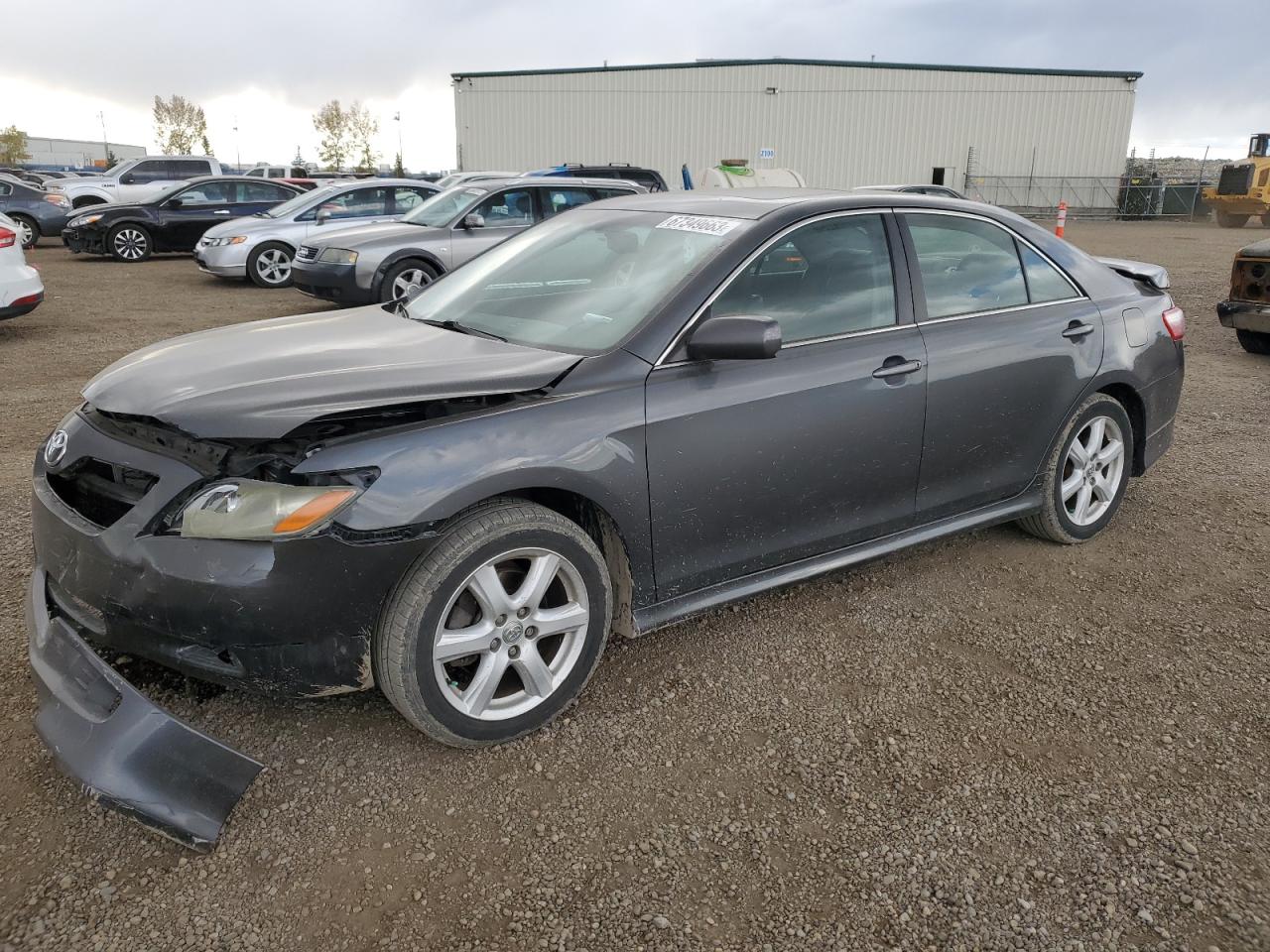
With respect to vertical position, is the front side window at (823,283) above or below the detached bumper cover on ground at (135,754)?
above

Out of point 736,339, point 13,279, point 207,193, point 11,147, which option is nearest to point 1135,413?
point 736,339

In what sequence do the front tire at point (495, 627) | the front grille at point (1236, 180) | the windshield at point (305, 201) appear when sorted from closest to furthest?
1. the front tire at point (495, 627)
2. the windshield at point (305, 201)
3. the front grille at point (1236, 180)

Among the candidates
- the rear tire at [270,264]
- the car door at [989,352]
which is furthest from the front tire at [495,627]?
the rear tire at [270,264]

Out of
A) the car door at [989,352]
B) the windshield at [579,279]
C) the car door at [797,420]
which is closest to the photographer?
the car door at [797,420]

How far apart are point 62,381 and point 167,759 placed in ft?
20.3

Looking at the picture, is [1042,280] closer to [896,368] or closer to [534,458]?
[896,368]

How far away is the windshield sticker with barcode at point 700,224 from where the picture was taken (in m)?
3.37

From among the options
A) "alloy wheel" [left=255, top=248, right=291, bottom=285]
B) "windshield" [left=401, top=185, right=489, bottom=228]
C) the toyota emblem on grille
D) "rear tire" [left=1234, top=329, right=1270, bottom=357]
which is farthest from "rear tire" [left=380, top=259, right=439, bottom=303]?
"rear tire" [left=1234, top=329, right=1270, bottom=357]

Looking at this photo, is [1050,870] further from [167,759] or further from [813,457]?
[167,759]

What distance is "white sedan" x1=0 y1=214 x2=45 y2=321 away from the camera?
8.32 metres

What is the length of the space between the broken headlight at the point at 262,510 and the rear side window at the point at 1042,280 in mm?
3046

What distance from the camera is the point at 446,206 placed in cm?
1132

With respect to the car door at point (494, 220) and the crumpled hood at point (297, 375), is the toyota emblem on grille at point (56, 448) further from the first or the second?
the car door at point (494, 220)

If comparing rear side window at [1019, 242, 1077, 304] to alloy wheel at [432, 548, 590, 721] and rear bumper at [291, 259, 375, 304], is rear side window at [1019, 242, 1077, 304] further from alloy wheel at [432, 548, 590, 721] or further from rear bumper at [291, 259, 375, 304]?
rear bumper at [291, 259, 375, 304]
